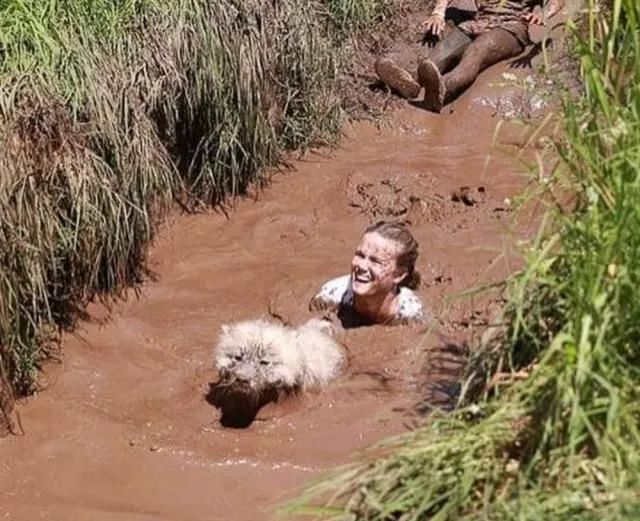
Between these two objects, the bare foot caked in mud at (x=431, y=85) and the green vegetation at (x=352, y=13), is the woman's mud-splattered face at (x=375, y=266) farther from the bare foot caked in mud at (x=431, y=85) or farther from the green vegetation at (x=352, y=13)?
the green vegetation at (x=352, y=13)

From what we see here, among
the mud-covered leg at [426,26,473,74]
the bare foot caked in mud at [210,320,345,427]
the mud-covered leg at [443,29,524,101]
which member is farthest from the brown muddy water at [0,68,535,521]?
the mud-covered leg at [426,26,473,74]

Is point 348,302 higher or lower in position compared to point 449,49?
lower

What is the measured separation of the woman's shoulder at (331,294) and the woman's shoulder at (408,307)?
0.96ft

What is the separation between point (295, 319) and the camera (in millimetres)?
6711

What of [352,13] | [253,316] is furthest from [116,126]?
[352,13]

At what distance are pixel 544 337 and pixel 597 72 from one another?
2.60 feet

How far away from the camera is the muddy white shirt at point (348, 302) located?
21.3ft

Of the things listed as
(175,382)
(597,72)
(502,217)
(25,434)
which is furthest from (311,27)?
(597,72)

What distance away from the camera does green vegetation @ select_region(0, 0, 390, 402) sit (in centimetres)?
628

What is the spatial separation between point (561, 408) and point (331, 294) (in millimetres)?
3288

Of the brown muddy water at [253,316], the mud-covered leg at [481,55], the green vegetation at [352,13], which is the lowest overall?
the brown muddy water at [253,316]

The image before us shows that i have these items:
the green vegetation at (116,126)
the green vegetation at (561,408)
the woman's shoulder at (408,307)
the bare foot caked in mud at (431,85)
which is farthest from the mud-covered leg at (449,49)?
the green vegetation at (561,408)

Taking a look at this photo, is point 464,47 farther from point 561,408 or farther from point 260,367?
point 561,408

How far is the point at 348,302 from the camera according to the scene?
6.62 meters
